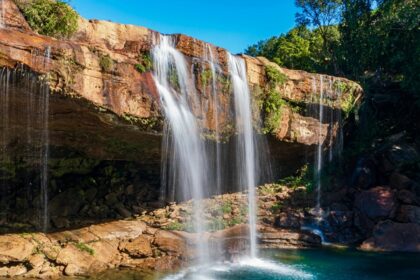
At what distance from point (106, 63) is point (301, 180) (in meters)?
13.3

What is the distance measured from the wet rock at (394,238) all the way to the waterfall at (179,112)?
7.06m

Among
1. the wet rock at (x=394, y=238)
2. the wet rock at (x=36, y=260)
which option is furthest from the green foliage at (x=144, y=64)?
the wet rock at (x=394, y=238)

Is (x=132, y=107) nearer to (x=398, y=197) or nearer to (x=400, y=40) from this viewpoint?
(x=398, y=197)

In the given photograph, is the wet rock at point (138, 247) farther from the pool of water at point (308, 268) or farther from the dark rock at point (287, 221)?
the dark rock at point (287, 221)

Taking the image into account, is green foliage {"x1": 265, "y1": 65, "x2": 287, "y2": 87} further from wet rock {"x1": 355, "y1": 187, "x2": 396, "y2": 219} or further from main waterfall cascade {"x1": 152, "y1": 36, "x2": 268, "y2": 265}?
wet rock {"x1": 355, "y1": 187, "x2": 396, "y2": 219}

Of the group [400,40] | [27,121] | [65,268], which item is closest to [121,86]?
[27,121]

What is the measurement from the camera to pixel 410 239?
52.2ft

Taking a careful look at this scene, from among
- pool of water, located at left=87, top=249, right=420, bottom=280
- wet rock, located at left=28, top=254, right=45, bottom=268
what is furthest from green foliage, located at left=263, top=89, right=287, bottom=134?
wet rock, located at left=28, top=254, right=45, bottom=268

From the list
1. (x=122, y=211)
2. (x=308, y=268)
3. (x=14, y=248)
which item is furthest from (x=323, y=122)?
(x=14, y=248)

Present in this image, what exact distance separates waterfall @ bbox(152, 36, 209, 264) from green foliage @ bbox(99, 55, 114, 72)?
185 centimetres

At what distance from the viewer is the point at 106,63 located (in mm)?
11828

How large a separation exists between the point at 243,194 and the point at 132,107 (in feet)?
30.6

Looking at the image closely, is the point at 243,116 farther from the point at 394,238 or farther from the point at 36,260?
the point at 36,260

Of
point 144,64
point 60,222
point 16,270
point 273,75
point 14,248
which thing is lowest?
point 16,270
